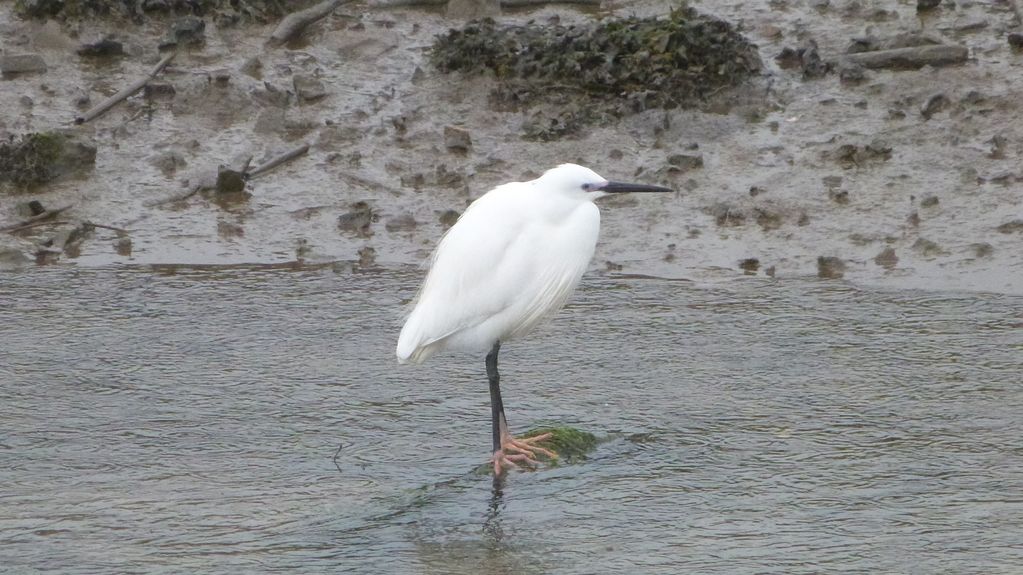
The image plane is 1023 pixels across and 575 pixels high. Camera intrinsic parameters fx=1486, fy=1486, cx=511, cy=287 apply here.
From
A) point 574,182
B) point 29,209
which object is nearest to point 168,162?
point 29,209

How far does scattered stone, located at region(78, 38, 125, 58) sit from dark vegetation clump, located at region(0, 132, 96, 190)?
5.09 feet

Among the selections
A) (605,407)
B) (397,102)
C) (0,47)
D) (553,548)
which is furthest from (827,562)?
(0,47)

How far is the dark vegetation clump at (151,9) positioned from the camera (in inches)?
422

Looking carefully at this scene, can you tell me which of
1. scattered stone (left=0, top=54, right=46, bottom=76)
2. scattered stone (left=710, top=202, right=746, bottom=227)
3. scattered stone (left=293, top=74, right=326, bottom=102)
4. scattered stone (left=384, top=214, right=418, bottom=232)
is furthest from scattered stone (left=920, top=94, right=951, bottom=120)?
scattered stone (left=0, top=54, right=46, bottom=76)

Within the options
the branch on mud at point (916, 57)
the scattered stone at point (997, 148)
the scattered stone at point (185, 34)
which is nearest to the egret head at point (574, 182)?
the scattered stone at point (997, 148)

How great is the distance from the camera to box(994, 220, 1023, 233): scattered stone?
780cm

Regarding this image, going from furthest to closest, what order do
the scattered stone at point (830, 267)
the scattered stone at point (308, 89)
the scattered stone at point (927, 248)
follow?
the scattered stone at point (308, 89) → the scattered stone at point (927, 248) → the scattered stone at point (830, 267)

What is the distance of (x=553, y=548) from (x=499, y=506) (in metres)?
0.44

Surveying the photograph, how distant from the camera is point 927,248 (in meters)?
7.71

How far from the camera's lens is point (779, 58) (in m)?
9.85

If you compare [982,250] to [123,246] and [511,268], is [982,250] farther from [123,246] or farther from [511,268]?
[123,246]

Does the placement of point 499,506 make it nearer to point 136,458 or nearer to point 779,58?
point 136,458

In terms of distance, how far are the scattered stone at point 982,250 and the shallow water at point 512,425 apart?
548 millimetres

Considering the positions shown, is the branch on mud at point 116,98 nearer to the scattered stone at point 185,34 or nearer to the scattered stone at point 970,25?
the scattered stone at point 185,34
